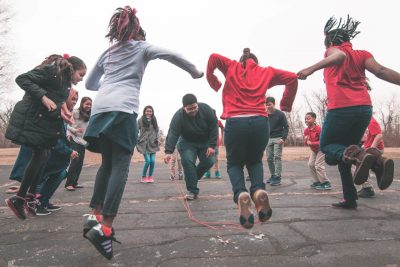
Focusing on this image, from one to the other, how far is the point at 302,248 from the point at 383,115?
8563 cm

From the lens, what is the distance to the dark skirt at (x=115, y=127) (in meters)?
2.63

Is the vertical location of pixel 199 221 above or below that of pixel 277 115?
below

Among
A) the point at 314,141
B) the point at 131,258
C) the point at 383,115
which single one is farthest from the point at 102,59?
the point at 383,115

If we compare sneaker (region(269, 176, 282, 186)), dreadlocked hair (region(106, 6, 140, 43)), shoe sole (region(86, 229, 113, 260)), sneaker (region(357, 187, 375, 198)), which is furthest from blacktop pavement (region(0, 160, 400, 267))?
sneaker (region(269, 176, 282, 186))

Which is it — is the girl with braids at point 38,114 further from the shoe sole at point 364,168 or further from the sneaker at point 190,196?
the shoe sole at point 364,168

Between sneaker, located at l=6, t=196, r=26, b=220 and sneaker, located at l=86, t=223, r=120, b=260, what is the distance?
1327 millimetres

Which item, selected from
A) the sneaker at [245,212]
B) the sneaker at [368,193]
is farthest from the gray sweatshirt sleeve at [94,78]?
the sneaker at [368,193]

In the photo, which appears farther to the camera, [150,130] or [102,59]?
[150,130]

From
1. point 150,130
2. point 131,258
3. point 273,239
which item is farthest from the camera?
point 150,130

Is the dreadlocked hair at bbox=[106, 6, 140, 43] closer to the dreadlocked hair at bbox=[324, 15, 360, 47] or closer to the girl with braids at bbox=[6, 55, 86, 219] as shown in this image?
the girl with braids at bbox=[6, 55, 86, 219]

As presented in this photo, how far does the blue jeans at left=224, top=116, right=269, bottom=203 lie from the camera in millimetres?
3113

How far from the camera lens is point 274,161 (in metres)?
7.54

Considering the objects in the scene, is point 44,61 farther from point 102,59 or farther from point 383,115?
point 383,115

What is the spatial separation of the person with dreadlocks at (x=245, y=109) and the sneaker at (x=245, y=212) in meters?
0.05
